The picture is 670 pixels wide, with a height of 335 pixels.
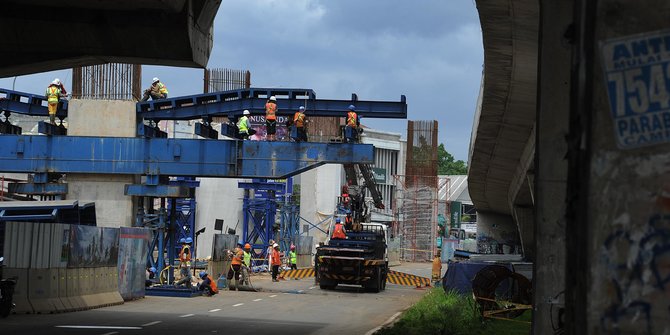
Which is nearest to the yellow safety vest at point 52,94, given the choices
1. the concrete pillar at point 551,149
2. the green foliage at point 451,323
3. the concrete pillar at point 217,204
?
the green foliage at point 451,323

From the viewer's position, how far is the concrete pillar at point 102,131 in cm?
3572

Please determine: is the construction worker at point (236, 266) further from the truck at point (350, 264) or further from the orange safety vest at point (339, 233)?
the orange safety vest at point (339, 233)

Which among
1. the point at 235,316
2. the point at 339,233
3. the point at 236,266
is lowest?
the point at 235,316

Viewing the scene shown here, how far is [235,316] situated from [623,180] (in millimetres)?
18041

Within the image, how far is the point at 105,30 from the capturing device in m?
19.7

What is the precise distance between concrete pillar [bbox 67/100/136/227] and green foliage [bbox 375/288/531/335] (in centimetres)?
1543

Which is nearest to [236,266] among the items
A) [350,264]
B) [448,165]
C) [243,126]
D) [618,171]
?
[350,264]

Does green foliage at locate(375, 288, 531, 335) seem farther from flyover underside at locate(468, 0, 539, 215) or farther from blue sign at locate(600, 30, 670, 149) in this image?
blue sign at locate(600, 30, 670, 149)

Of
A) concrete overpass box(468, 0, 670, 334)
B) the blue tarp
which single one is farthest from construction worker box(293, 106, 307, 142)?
concrete overpass box(468, 0, 670, 334)

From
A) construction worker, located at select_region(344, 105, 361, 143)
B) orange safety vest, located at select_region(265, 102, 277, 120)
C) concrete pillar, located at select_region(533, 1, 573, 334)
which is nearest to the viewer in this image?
concrete pillar, located at select_region(533, 1, 573, 334)

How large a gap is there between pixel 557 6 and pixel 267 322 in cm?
1489

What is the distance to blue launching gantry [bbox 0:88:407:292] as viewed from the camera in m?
32.7

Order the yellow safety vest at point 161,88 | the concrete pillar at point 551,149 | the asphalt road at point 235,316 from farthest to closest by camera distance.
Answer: the yellow safety vest at point 161,88 < the asphalt road at point 235,316 < the concrete pillar at point 551,149

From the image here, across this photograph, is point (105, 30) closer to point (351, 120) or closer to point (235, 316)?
point (235, 316)
